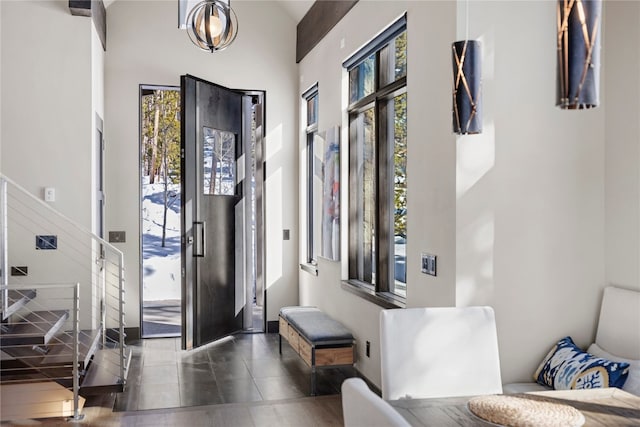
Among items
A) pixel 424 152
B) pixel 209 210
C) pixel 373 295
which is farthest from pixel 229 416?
pixel 209 210

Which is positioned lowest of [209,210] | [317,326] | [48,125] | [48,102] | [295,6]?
[317,326]

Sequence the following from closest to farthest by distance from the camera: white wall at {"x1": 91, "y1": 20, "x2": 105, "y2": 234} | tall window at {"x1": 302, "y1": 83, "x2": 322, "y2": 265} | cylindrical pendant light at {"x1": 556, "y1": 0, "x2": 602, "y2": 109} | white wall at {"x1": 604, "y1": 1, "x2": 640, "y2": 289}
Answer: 1. cylindrical pendant light at {"x1": 556, "y1": 0, "x2": 602, "y2": 109}
2. white wall at {"x1": 604, "y1": 1, "x2": 640, "y2": 289}
3. white wall at {"x1": 91, "y1": 20, "x2": 105, "y2": 234}
4. tall window at {"x1": 302, "y1": 83, "x2": 322, "y2": 265}

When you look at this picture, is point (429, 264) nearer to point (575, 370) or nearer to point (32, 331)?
point (575, 370)

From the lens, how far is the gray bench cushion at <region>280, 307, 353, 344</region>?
14.5 ft

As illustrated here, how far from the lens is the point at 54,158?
5055 mm

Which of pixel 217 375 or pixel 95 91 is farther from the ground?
pixel 95 91

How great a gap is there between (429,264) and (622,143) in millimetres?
1164

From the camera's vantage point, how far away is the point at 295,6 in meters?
6.35

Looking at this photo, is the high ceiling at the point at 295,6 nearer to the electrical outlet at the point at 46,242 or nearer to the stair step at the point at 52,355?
the electrical outlet at the point at 46,242

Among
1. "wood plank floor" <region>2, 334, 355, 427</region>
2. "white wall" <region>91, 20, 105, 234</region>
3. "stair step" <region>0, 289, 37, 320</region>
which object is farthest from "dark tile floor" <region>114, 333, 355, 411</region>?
"white wall" <region>91, 20, 105, 234</region>

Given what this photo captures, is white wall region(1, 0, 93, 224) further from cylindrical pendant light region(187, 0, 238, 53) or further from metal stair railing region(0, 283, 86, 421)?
cylindrical pendant light region(187, 0, 238, 53)

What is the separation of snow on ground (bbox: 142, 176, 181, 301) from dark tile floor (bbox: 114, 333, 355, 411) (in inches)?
106

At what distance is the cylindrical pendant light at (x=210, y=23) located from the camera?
11.0ft

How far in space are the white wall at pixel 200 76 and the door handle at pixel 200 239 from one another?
841 mm
